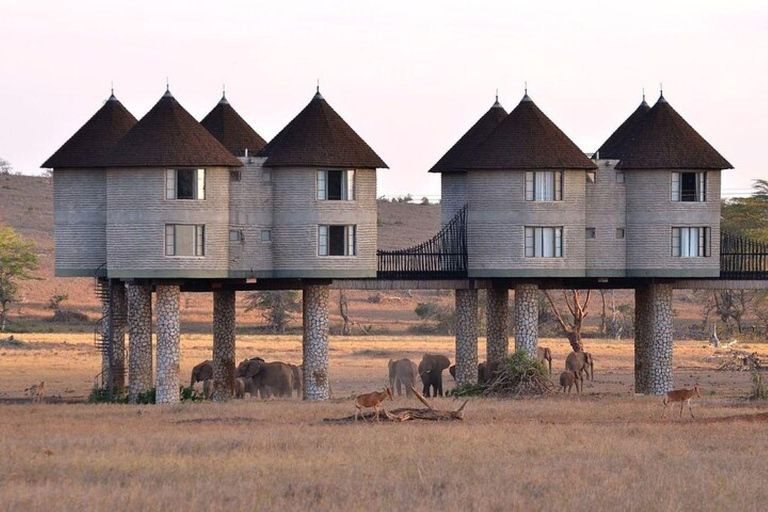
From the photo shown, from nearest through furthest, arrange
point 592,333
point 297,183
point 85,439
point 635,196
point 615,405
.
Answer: point 85,439
point 615,405
point 297,183
point 635,196
point 592,333

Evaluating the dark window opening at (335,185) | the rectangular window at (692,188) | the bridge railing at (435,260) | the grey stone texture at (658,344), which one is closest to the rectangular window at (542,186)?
the bridge railing at (435,260)

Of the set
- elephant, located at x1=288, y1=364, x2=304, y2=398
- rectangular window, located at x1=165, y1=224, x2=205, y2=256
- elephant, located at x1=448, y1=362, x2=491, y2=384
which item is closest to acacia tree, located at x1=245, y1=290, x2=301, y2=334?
elephant, located at x1=288, y1=364, x2=304, y2=398

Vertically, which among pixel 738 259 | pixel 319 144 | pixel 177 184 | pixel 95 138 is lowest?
pixel 738 259

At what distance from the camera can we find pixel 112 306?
5559 cm

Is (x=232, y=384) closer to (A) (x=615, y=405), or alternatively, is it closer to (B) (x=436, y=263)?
(B) (x=436, y=263)

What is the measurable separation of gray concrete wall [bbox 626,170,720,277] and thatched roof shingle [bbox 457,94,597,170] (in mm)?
2233

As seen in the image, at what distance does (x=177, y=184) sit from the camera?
170 feet

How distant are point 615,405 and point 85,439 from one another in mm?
18144

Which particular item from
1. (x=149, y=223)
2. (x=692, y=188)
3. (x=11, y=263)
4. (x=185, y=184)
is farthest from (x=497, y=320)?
(x=11, y=263)

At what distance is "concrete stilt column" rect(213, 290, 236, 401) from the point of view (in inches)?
2346

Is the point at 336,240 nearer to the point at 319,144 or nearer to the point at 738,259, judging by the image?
the point at 319,144

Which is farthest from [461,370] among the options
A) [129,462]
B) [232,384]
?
[129,462]

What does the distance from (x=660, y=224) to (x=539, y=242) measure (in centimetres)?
436

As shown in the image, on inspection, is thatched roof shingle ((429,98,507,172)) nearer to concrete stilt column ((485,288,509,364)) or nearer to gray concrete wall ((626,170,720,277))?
concrete stilt column ((485,288,509,364))
